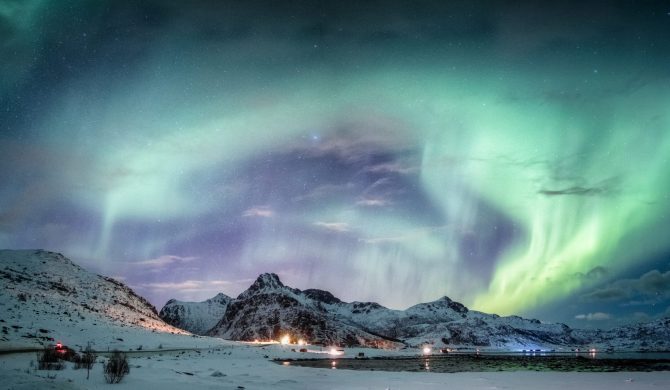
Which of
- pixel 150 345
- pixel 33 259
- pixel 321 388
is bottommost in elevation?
pixel 150 345

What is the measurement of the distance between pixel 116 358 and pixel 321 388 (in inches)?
359

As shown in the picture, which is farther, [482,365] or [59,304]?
[59,304]

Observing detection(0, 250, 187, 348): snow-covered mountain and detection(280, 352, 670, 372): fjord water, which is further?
detection(0, 250, 187, 348): snow-covered mountain

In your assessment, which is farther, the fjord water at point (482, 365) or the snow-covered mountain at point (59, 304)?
the snow-covered mountain at point (59, 304)

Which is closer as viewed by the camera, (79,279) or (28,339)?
(28,339)

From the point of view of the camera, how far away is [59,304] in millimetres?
95750

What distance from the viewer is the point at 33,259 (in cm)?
13450

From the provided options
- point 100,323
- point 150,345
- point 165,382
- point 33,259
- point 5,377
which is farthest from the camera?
point 33,259

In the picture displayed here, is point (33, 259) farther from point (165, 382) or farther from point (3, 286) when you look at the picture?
point (165, 382)

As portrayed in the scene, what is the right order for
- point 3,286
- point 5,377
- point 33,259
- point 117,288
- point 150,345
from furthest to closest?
point 117,288 → point 33,259 → point 3,286 → point 150,345 → point 5,377

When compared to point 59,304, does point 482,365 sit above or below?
below

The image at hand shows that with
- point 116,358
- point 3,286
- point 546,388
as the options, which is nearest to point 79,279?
point 3,286

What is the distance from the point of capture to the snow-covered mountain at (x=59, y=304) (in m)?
63.2

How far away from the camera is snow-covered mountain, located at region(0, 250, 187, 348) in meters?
63.2
